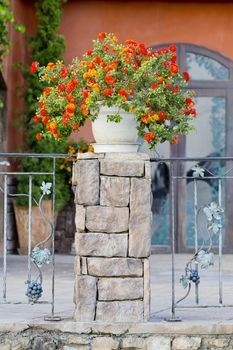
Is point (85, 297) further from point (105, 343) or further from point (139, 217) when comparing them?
point (139, 217)

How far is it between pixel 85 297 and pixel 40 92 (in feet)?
18.3

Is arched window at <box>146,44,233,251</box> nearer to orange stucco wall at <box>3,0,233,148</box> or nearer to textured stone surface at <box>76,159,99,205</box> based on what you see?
orange stucco wall at <box>3,0,233,148</box>

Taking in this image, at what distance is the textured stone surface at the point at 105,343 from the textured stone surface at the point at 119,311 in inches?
4.3

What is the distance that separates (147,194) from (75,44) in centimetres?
595

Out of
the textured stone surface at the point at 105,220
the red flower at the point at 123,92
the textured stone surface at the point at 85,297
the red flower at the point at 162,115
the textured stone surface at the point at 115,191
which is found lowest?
the textured stone surface at the point at 85,297

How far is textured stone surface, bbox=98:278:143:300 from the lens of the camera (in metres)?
5.52

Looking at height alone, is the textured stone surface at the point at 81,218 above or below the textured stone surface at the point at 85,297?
above

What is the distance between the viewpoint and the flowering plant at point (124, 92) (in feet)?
18.5

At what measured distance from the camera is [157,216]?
11.1 metres

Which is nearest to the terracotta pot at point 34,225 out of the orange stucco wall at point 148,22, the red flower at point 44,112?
the orange stucco wall at point 148,22

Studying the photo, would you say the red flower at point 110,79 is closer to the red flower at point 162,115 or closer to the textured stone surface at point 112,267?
the red flower at point 162,115

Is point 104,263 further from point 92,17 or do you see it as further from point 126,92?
point 92,17

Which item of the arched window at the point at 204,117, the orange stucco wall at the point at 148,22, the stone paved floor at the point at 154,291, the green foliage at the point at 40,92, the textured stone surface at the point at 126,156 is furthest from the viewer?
the orange stucco wall at the point at 148,22

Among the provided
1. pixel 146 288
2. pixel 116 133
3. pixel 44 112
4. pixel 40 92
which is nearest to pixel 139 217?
pixel 146 288
